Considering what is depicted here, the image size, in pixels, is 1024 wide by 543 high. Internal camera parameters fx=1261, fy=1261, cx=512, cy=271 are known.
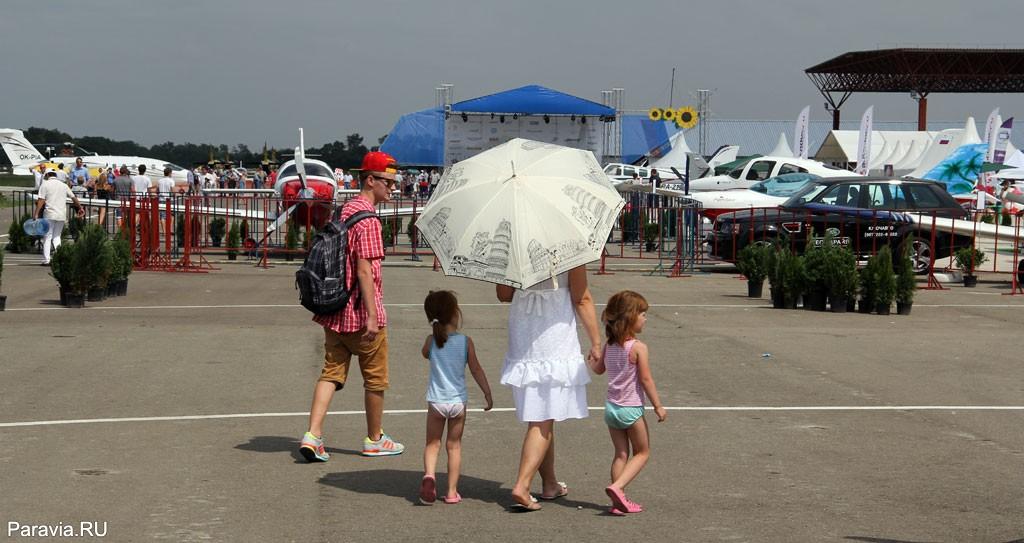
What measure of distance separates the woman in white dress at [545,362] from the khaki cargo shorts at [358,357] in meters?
1.40

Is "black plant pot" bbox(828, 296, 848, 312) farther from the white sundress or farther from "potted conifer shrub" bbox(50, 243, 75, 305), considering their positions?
the white sundress

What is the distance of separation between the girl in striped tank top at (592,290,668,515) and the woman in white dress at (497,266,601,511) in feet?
0.41

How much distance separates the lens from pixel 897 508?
652 cm

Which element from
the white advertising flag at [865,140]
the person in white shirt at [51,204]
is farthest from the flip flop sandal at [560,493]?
the white advertising flag at [865,140]

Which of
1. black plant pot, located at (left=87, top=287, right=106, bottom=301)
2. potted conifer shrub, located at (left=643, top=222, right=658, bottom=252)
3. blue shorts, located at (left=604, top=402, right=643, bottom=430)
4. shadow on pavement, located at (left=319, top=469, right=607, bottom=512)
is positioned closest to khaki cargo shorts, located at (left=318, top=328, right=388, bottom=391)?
shadow on pavement, located at (left=319, top=469, right=607, bottom=512)

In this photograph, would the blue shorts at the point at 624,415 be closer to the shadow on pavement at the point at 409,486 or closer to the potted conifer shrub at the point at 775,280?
the shadow on pavement at the point at 409,486

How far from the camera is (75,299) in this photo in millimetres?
16094

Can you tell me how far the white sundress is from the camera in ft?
20.9

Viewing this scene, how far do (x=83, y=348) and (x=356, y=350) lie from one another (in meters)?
5.63

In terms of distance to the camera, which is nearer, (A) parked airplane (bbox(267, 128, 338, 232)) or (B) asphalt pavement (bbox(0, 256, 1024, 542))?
(B) asphalt pavement (bbox(0, 256, 1024, 542))

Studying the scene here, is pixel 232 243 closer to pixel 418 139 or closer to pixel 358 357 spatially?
pixel 358 357

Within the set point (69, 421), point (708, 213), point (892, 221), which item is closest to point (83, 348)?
point (69, 421)

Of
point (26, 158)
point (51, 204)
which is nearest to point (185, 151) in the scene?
point (26, 158)

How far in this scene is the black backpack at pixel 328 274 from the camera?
746 centimetres
